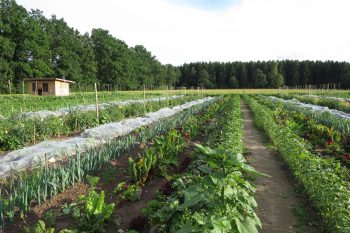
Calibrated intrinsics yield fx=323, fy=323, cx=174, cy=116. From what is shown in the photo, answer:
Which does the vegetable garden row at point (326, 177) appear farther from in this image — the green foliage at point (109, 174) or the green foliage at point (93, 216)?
the green foliage at point (109, 174)

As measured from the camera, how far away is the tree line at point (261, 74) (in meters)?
85.7

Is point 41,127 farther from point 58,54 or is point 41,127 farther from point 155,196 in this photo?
point 58,54

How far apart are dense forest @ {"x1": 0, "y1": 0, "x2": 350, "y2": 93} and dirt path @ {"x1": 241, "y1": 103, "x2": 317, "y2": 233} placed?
14.9 meters

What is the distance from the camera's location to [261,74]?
86000 millimetres

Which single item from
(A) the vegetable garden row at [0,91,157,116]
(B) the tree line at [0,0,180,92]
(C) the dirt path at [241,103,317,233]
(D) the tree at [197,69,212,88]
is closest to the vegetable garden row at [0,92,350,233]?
(C) the dirt path at [241,103,317,233]

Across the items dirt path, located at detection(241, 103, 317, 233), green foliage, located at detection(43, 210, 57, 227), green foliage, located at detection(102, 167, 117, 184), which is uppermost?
green foliage, located at detection(102, 167, 117, 184)

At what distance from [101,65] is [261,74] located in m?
44.9

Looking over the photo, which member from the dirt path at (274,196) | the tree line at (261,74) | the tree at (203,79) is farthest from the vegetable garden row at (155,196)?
the tree at (203,79)

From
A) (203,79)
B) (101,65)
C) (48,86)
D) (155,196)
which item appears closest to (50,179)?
(155,196)

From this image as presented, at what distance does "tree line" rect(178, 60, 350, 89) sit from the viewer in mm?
85688

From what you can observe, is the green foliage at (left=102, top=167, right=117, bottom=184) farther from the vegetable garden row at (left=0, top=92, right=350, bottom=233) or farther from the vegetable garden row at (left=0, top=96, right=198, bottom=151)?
→ the vegetable garden row at (left=0, top=96, right=198, bottom=151)

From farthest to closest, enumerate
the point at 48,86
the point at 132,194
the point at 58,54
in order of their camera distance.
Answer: the point at 58,54, the point at 48,86, the point at 132,194

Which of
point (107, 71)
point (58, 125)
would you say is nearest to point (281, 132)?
point (58, 125)

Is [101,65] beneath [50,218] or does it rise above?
above
